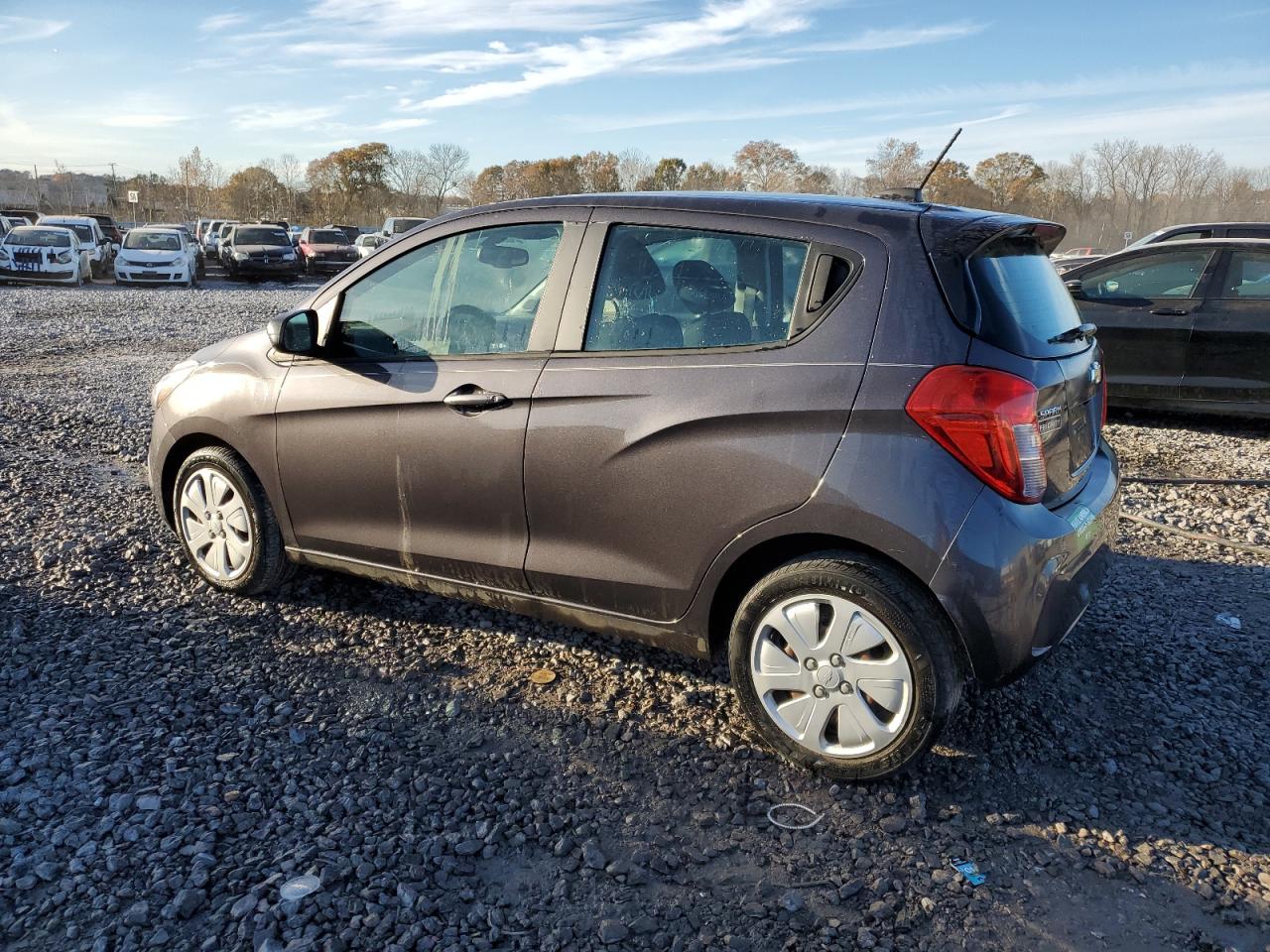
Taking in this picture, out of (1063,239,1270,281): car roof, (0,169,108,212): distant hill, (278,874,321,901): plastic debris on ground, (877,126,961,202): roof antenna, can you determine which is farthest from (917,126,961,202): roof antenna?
(0,169,108,212): distant hill

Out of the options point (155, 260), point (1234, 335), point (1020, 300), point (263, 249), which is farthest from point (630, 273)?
point (263, 249)

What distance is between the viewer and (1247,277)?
25.8 feet

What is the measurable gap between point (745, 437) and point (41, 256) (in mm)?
24738

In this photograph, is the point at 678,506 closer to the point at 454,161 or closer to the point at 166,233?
the point at 166,233

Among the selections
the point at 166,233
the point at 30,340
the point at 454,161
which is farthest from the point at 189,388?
the point at 454,161

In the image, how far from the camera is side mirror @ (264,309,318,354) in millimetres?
3934

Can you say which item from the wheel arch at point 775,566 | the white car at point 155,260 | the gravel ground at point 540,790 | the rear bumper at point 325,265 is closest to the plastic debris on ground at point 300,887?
the gravel ground at point 540,790

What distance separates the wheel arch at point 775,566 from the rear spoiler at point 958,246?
2.41 feet

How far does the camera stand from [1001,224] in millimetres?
3125

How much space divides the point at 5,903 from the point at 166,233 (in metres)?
26.5

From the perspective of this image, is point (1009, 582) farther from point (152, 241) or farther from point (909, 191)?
point (152, 241)

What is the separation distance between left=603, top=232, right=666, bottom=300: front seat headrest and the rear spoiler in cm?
90

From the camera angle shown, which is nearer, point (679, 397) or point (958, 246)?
point (958, 246)

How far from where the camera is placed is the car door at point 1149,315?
316 inches
